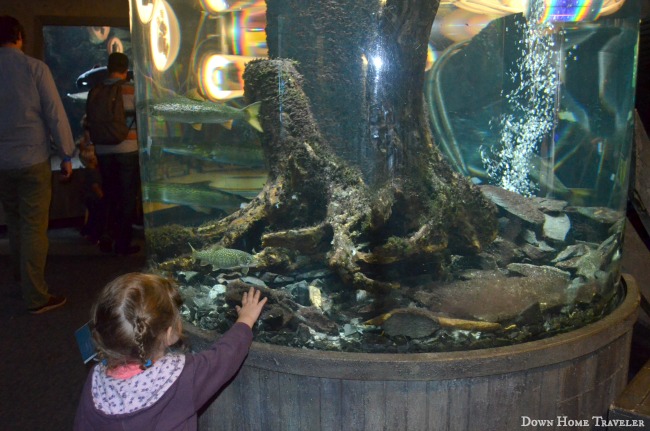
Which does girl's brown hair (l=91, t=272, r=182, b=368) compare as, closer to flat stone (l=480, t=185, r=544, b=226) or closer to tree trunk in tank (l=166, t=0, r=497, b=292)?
tree trunk in tank (l=166, t=0, r=497, b=292)

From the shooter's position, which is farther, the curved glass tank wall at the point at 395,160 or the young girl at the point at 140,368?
the curved glass tank wall at the point at 395,160

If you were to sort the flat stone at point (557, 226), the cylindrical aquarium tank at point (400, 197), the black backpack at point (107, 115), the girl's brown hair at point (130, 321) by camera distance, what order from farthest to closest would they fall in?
the black backpack at point (107, 115) < the flat stone at point (557, 226) < the cylindrical aquarium tank at point (400, 197) < the girl's brown hair at point (130, 321)

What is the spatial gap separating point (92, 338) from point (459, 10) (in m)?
1.76

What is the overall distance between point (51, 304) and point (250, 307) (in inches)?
118

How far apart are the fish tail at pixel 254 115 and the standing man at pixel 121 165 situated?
3.50 m

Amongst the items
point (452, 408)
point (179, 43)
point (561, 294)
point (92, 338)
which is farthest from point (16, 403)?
point (561, 294)

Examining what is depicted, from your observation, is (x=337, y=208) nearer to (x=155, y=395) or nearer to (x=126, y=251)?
(x=155, y=395)

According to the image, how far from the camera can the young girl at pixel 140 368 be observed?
1.85 meters

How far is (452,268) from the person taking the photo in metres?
2.67

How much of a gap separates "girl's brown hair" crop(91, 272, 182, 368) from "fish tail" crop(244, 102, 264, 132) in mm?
945

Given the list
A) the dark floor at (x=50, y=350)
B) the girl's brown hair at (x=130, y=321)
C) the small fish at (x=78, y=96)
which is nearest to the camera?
the girl's brown hair at (x=130, y=321)

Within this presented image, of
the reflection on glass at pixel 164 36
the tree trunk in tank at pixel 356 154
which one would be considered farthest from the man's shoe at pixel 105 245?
the tree trunk in tank at pixel 356 154

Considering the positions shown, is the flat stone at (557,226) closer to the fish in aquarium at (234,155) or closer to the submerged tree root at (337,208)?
the submerged tree root at (337,208)

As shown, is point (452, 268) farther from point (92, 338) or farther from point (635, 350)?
point (635, 350)
